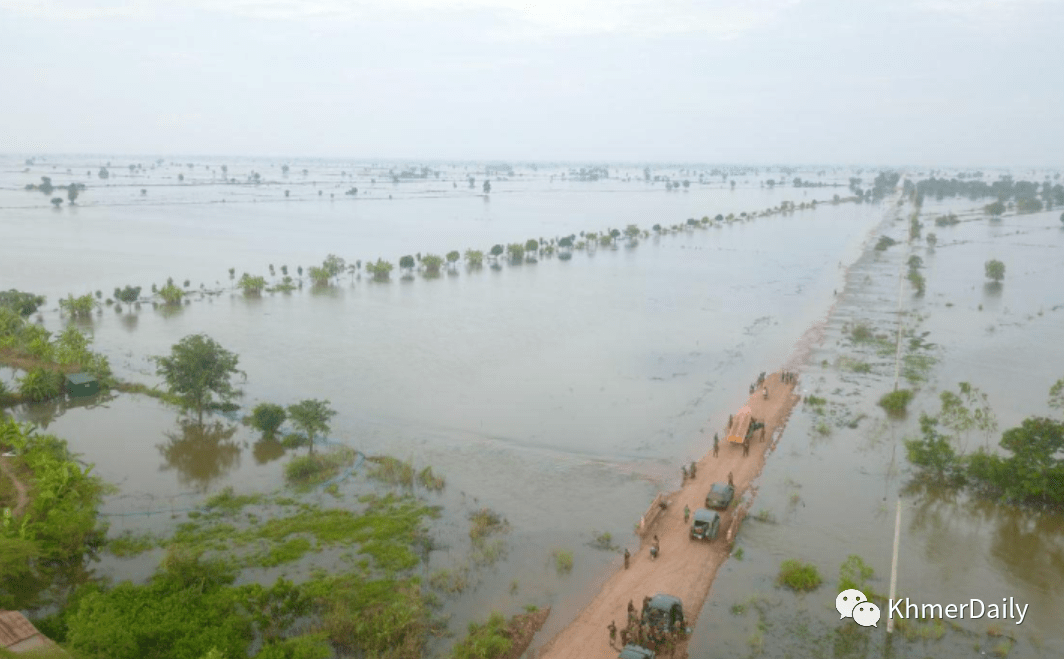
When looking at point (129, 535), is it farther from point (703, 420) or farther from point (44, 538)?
point (703, 420)

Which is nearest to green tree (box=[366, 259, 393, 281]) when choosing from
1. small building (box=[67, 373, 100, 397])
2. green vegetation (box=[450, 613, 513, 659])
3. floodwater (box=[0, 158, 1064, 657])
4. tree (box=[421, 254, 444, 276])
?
floodwater (box=[0, 158, 1064, 657])

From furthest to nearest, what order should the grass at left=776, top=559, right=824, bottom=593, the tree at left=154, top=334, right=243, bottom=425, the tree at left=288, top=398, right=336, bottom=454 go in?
the tree at left=154, top=334, right=243, bottom=425 → the tree at left=288, top=398, right=336, bottom=454 → the grass at left=776, top=559, right=824, bottom=593

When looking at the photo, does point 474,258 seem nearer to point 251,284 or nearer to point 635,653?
point 251,284

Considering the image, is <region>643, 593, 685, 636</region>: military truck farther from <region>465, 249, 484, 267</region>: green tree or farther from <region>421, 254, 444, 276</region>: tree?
<region>465, 249, 484, 267</region>: green tree

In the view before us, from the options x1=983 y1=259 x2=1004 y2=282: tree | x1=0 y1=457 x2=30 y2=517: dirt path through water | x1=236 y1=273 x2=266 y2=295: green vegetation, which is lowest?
x1=0 y1=457 x2=30 y2=517: dirt path through water

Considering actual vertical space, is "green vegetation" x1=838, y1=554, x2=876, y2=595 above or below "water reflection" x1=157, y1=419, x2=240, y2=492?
above

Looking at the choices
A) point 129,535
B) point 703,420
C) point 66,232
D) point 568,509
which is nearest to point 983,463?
point 703,420
